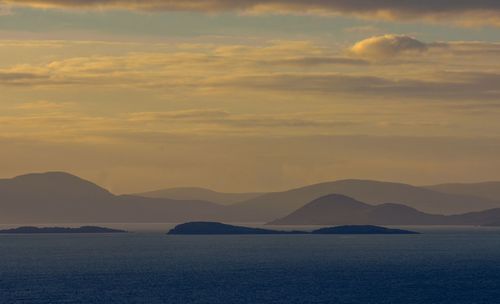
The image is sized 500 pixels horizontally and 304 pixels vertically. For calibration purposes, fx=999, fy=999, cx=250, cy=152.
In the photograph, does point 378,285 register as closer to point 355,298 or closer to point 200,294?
point 355,298

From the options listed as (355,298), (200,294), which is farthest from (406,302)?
(200,294)

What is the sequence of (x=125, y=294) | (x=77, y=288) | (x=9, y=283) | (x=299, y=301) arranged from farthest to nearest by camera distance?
(x=9, y=283) → (x=77, y=288) → (x=125, y=294) → (x=299, y=301)

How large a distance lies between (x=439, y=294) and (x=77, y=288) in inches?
2586

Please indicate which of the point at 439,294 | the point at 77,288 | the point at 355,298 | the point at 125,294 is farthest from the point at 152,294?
the point at 439,294

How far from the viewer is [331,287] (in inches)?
7343

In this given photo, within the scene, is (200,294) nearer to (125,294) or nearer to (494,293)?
(125,294)

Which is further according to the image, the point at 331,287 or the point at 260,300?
the point at 331,287

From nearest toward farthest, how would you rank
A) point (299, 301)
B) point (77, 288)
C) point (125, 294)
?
1. point (299, 301)
2. point (125, 294)
3. point (77, 288)

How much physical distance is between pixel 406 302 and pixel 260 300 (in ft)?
77.7

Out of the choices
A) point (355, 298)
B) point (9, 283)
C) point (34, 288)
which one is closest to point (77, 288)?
point (34, 288)

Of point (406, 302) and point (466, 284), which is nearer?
point (406, 302)

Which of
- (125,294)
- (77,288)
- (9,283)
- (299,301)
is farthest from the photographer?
(9,283)

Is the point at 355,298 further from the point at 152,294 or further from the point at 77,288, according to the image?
the point at 77,288

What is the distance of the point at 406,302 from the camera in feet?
531
